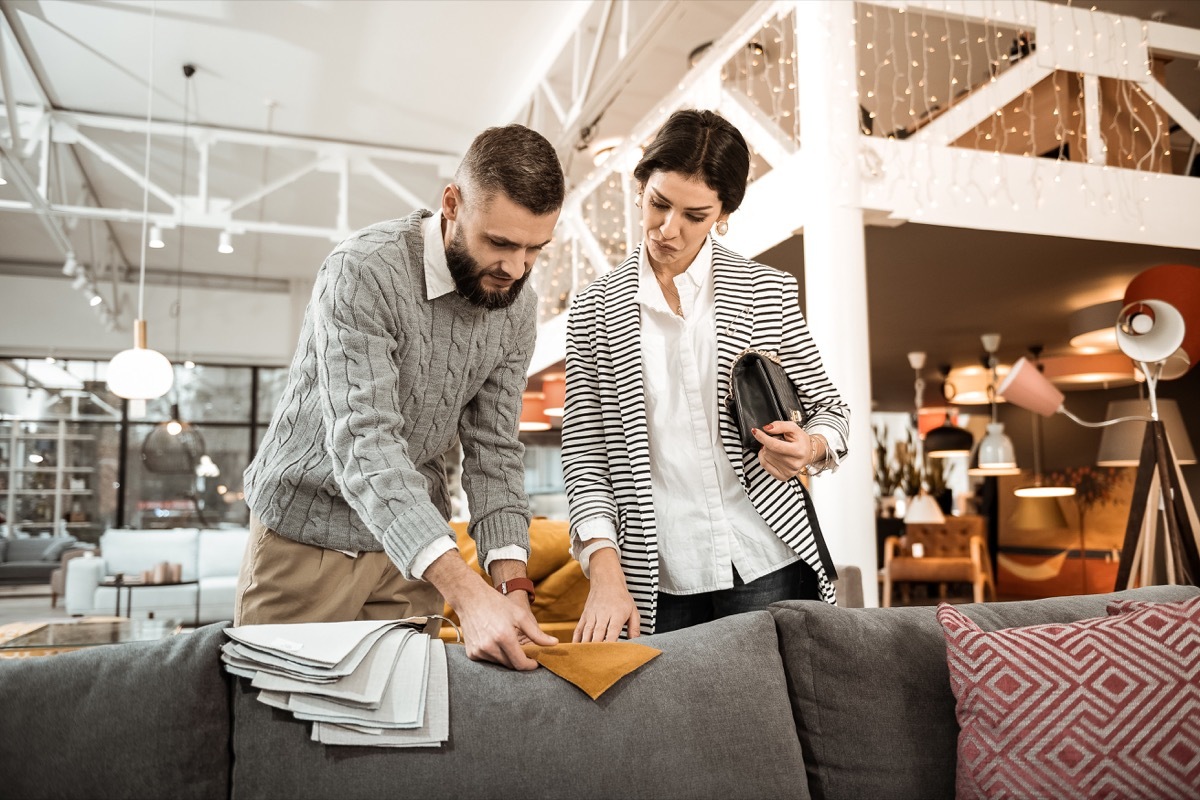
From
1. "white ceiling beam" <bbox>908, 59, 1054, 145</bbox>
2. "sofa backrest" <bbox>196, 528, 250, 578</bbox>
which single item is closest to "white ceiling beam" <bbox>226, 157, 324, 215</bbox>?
"sofa backrest" <bbox>196, 528, 250, 578</bbox>

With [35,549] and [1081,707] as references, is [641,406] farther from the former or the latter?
[35,549]

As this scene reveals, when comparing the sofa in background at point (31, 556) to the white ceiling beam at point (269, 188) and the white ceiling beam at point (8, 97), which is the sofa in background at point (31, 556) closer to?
the white ceiling beam at point (269, 188)

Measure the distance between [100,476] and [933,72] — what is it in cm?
1241

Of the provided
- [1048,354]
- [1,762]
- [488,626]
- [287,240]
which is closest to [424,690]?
[488,626]

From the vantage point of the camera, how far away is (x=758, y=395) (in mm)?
1599

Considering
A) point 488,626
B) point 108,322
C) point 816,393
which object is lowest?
point 488,626

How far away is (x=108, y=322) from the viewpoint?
41.4 feet

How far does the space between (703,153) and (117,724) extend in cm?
131

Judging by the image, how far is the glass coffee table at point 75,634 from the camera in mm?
3771

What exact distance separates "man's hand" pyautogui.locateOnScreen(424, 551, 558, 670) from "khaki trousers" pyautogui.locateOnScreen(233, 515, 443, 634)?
33cm

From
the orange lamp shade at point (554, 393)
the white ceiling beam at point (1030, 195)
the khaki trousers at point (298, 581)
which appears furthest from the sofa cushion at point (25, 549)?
the khaki trousers at point (298, 581)

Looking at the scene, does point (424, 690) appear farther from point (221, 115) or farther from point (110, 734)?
point (221, 115)

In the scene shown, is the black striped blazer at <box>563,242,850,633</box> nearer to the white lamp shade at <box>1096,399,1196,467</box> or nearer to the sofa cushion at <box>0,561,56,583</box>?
the white lamp shade at <box>1096,399,1196,467</box>

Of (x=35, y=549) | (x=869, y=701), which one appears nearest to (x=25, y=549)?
(x=35, y=549)
